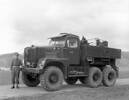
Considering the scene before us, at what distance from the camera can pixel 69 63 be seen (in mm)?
14062

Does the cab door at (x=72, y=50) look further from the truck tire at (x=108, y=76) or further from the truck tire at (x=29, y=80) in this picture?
the truck tire at (x=108, y=76)

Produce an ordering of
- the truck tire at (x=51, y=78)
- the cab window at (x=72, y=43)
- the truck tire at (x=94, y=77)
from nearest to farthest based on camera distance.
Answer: the truck tire at (x=51, y=78) < the cab window at (x=72, y=43) < the truck tire at (x=94, y=77)

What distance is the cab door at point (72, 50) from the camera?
13995 mm

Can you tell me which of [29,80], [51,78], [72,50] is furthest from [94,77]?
[29,80]

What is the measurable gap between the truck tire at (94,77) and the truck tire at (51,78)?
91.2 inches

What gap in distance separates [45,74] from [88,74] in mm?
3230

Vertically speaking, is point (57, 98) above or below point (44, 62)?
below

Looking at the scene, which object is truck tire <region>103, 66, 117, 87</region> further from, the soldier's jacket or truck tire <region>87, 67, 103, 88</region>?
the soldier's jacket

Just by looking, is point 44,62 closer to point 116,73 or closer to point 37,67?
point 37,67

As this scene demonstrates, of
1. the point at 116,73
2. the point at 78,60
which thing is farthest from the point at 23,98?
the point at 116,73

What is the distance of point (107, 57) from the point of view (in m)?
15.9

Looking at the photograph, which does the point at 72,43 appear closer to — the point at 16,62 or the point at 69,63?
the point at 69,63

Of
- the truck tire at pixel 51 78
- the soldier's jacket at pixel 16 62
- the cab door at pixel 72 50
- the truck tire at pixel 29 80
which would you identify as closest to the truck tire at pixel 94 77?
the cab door at pixel 72 50

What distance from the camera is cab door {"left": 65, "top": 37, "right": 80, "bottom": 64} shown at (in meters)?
14.0
